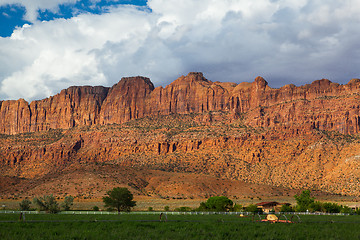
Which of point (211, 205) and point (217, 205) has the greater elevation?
point (217, 205)

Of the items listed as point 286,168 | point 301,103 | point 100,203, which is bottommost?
point 100,203

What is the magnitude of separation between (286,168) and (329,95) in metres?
53.0

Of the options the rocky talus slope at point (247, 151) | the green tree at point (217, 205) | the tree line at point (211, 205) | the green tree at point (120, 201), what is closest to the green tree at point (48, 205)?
the tree line at point (211, 205)

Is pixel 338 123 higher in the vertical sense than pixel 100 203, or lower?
higher

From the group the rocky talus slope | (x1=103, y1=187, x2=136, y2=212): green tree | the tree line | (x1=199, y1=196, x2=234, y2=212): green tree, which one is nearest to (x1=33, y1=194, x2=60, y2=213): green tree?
the tree line

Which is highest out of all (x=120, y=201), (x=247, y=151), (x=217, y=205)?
(x=247, y=151)

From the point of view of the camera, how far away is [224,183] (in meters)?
139

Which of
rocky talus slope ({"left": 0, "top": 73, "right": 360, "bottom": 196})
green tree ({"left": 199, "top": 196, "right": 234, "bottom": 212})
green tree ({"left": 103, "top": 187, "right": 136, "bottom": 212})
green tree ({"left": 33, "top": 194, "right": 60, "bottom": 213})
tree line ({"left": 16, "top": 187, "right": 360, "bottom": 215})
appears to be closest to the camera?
green tree ({"left": 33, "top": 194, "right": 60, "bottom": 213})

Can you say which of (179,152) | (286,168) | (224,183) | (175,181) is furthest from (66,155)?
(286,168)

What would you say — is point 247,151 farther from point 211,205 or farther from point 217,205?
point 217,205

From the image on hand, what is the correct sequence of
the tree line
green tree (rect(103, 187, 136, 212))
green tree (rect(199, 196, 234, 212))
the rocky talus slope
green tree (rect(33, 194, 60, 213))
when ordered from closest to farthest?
1. green tree (rect(33, 194, 60, 213))
2. the tree line
3. green tree (rect(199, 196, 234, 212))
4. green tree (rect(103, 187, 136, 212))
5. the rocky talus slope

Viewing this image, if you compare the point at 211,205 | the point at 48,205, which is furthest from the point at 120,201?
the point at 211,205

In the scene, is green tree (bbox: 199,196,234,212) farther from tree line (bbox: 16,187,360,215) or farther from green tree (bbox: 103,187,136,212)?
green tree (bbox: 103,187,136,212)

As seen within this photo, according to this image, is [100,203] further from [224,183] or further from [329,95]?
[329,95]
